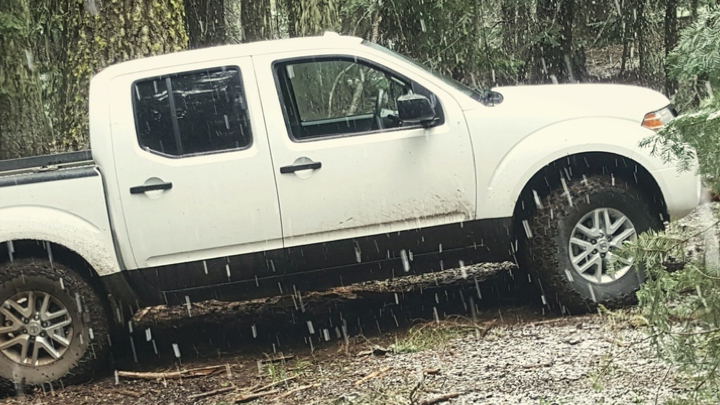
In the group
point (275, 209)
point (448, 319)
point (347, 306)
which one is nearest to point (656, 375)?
point (448, 319)

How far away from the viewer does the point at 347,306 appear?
24.0 ft

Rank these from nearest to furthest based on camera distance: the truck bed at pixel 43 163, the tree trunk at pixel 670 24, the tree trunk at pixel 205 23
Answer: the truck bed at pixel 43 163, the tree trunk at pixel 670 24, the tree trunk at pixel 205 23

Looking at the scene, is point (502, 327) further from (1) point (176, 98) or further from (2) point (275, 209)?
(1) point (176, 98)

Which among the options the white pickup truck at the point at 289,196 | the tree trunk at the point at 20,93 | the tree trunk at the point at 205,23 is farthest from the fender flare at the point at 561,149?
the tree trunk at the point at 205,23

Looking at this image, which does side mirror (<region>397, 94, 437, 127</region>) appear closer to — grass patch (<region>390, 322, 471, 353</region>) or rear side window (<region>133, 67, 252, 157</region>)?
rear side window (<region>133, 67, 252, 157</region>)

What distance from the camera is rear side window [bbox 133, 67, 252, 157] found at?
5910 mm

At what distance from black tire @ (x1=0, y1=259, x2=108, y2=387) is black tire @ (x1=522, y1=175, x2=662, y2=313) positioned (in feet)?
10.5

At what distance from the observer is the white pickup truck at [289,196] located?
229 inches

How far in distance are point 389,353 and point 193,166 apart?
6.18 ft

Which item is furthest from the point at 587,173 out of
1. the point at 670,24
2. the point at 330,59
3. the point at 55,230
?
the point at 670,24

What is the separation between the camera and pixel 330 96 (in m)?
6.76

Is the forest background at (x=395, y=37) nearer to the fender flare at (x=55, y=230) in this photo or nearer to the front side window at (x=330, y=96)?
the front side window at (x=330, y=96)

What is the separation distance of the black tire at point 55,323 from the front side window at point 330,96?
1.88 metres

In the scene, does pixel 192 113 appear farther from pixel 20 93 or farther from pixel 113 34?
pixel 20 93
